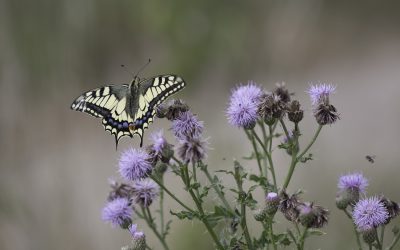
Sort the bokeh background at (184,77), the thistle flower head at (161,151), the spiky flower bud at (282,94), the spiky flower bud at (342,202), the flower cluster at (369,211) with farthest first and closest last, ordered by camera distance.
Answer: the bokeh background at (184,77) → the spiky flower bud at (282,94) → the spiky flower bud at (342,202) → the thistle flower head at (161,151) → the flower cluster at (369,211)

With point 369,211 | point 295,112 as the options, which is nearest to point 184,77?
point 295,112

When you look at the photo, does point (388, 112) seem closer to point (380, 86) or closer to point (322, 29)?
point (380, 86)

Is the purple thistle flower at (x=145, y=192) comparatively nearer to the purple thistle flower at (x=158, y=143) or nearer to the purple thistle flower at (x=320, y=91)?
the purple thistle flower at (x=158, y=143)

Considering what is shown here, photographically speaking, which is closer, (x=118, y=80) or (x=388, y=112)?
(x=388, y=112)

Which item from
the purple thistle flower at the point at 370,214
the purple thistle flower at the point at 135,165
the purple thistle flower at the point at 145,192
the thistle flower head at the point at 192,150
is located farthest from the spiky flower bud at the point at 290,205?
the purple thistle flower at the point at 145,192

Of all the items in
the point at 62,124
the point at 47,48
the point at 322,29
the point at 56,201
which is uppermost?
the point at 322,29

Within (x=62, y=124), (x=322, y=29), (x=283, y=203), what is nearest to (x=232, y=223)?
(x=283, y=203)

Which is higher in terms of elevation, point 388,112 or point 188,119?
point 388,112
